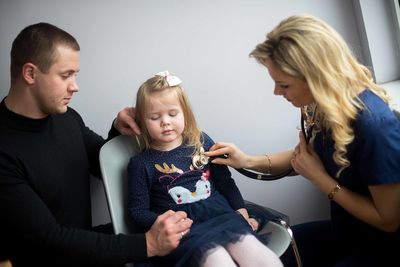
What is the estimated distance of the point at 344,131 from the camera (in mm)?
1163

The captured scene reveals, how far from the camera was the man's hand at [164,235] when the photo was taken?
134cm

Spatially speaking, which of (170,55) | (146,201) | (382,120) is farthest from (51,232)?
(382,120)

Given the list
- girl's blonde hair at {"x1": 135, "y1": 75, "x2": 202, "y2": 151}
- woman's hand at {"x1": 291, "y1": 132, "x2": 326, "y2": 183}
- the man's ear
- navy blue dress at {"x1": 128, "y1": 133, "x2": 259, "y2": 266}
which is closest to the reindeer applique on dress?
navy blue dress at {"x1": 128, "y1": 133, "x2": 259, "y2": 266}

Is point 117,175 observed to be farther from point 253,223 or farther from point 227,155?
point 253,223

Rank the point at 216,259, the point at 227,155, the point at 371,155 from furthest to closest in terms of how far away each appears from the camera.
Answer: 1. the point at 227,155
2. the point at 216,259
3. the point at 371,155

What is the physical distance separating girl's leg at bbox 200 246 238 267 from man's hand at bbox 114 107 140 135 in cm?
58

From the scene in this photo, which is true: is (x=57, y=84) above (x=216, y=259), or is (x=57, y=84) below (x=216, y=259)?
above

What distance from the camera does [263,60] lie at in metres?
1.27

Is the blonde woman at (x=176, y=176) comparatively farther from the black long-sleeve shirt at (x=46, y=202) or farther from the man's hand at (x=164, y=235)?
Answer: the black long-sleeve shirt at (x=46, y=202)

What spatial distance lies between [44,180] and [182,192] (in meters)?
0.51

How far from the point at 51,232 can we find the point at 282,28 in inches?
38.8

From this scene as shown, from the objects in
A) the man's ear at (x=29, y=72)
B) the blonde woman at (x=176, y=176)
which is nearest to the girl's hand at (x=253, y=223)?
the blonde woman at (x=176, y=176)

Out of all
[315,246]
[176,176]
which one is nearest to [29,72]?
[176,176]

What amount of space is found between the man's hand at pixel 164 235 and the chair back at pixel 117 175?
0.72 feet
